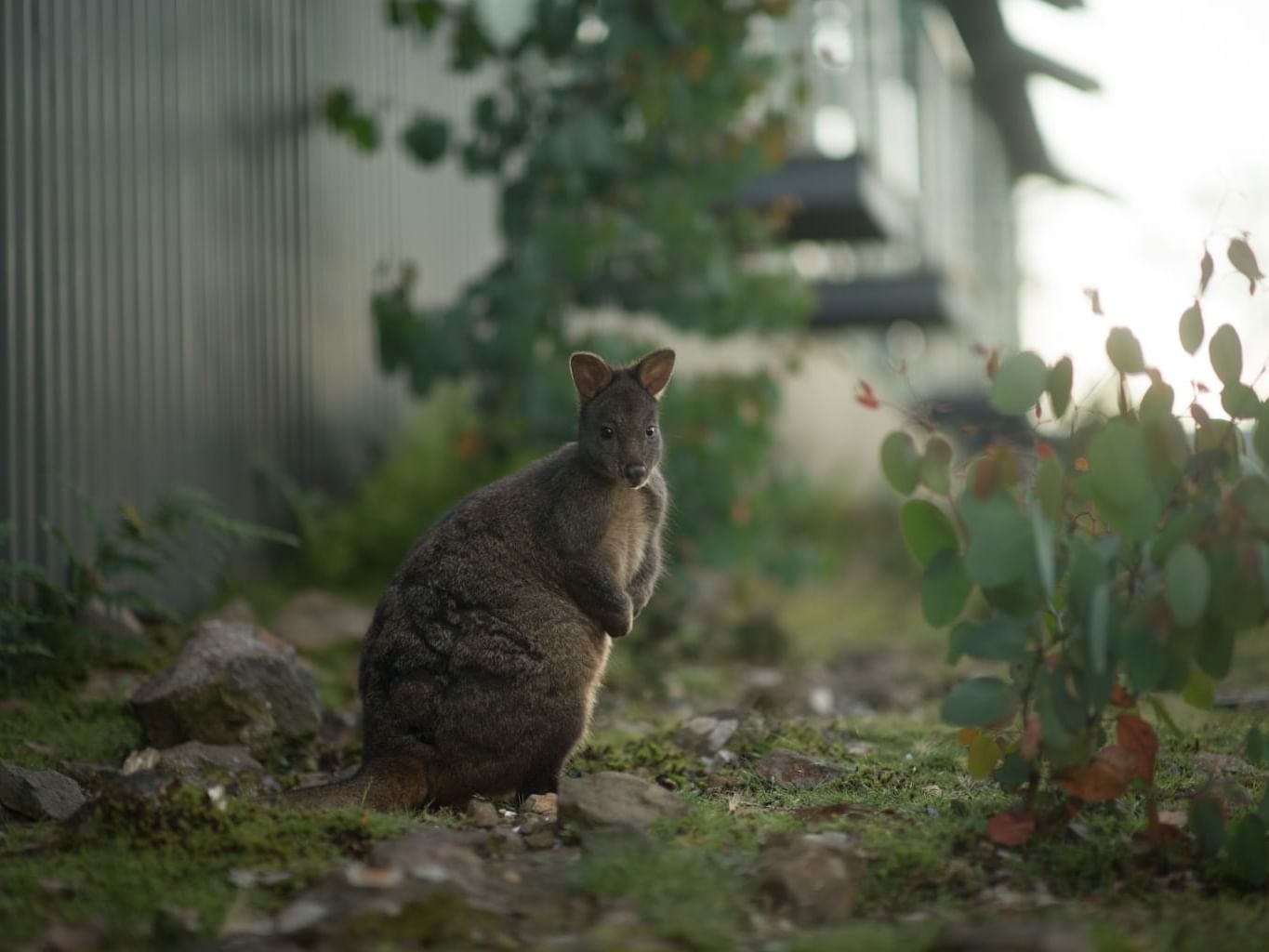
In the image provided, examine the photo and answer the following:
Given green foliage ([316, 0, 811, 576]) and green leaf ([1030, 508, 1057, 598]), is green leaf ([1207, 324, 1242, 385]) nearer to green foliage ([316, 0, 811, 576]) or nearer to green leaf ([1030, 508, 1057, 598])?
green leaf ([1030, 508, 1057, 598])

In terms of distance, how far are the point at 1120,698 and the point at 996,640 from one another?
1.47 feet

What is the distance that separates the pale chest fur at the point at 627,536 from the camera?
551cm

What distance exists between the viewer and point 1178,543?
12.4ft

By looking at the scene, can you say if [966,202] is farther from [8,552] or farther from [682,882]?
[682,882]

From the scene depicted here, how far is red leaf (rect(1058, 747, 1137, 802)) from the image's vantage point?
4.03m

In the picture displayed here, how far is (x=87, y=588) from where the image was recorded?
694 cm

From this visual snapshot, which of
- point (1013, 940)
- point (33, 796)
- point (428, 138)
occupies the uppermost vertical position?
point (428, 138)

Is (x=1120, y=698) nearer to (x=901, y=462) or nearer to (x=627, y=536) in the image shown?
(x=901, y=462)

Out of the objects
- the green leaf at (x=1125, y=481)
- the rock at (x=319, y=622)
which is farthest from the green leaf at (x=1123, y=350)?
the rock at (x=319, y=622)

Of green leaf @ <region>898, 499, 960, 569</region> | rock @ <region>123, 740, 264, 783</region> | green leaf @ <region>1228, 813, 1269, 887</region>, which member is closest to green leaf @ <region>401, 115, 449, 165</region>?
rock @ <region>123, 740, 264, 783</region>

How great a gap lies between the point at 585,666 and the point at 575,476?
0.81m

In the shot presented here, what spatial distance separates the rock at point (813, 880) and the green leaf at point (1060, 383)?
1.42m

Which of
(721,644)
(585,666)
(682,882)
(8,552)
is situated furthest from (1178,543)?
Result: (721,644)

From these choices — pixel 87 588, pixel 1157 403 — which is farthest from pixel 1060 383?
pixel 87 588
